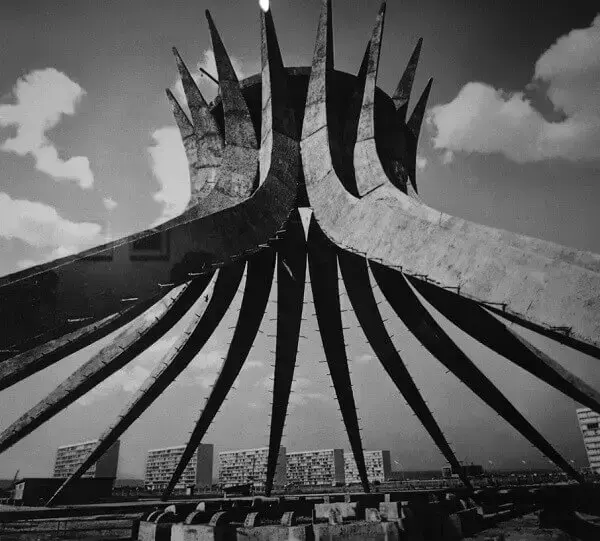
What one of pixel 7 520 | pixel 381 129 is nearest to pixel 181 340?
pixel 7 520

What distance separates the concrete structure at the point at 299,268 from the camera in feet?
16.5

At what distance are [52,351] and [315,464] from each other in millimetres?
115671

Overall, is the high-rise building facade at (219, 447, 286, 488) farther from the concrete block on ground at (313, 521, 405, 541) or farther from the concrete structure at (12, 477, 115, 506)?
the concrete block on ground at (313, 521, 405, 541)

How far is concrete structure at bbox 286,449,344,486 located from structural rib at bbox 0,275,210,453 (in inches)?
3986

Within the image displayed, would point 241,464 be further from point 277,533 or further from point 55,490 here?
point 277,533

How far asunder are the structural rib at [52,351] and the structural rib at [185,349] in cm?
161

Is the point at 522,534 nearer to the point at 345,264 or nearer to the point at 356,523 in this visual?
the point at 356,523

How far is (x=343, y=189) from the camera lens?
7.95m

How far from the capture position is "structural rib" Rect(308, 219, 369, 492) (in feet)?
32.2

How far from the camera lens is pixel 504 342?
8.86m

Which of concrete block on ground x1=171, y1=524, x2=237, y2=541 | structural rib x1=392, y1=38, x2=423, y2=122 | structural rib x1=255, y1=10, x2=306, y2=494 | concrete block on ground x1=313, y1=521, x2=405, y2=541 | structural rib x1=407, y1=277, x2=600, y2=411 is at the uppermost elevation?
structural rib x1=392, y1=38, x2=423, y2=122

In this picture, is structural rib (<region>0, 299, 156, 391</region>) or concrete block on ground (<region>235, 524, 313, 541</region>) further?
structural rib (<region>0, 299, 156, 391</region>)

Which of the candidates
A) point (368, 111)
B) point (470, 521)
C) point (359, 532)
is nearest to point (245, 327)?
point (359, 532)

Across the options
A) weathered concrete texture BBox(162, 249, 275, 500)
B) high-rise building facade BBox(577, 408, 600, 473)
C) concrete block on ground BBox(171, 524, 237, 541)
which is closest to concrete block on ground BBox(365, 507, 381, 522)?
concrete block on ground BBox(171, 524, 237, 541)
